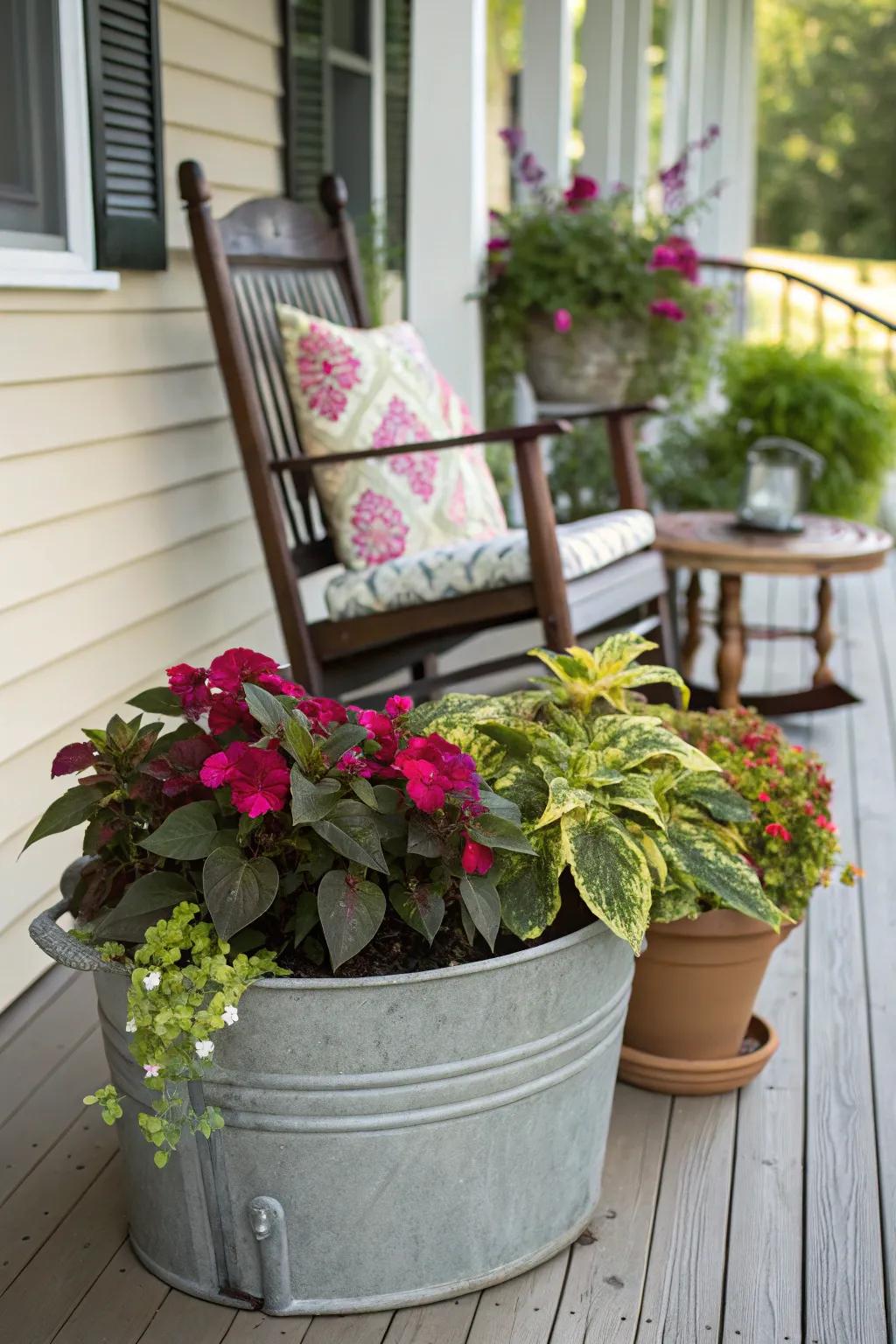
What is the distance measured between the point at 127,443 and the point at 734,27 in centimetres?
746

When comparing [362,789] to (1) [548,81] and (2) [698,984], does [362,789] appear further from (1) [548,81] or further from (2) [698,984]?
(1) [548,81]

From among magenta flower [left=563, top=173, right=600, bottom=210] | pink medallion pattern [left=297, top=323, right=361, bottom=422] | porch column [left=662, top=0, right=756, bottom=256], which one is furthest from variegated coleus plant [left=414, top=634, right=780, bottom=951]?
porch column [left=662, top=0, right=756, bottom=256]

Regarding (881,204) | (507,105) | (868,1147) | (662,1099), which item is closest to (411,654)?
(662,1099)

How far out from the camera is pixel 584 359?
3867mm

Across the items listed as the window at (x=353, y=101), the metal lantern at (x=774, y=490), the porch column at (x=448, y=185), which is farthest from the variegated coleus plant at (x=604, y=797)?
the window at (x=353, y=101)

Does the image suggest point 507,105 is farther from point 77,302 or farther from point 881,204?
point 881,204

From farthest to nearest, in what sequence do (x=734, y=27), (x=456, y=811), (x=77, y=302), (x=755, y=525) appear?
(x=734, y=27)
(x=755, y=525)
(x=77, y=302)
(x=456, y=811)

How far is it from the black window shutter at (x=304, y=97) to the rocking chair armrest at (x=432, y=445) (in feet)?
3.45

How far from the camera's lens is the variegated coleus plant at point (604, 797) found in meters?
1.37

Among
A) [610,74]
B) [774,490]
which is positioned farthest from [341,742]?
[610,74]

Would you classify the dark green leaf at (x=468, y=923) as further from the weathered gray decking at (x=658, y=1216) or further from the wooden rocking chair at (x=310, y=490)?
the wooden rocking chair at (x=310, y=490)

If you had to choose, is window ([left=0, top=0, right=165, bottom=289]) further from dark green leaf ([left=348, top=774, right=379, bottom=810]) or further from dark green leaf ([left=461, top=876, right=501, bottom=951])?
dark green leaf ([left=461, top=876, right=501, bottom=951])

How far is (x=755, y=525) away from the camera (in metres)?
3.37

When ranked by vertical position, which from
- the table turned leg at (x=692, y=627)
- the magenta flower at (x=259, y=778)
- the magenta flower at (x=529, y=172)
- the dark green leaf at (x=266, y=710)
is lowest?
the table turned leg at (x=692, y=627)
